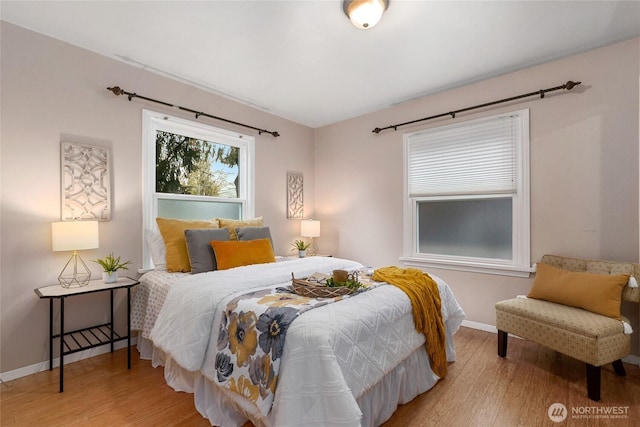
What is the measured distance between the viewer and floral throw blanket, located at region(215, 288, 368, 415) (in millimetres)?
1424

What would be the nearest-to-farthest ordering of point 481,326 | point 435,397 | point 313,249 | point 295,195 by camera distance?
point 435,397
point 481,326
point 295,195
point 313,249

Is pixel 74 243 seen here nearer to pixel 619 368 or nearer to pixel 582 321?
pixel 582 321

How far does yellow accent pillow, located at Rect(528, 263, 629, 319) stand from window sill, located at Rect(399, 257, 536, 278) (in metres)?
0.36

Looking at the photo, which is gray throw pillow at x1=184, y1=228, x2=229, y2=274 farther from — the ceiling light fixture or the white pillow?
the ceiling light fixture

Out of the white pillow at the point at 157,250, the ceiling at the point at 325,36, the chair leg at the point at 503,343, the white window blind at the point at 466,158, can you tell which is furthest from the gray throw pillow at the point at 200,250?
the chair leg at the point at 503,343

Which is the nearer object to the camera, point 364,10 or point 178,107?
point 364,10

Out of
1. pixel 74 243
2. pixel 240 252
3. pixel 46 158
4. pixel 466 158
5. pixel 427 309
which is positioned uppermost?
pixel 466 158

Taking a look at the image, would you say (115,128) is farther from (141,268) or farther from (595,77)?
(595,77)

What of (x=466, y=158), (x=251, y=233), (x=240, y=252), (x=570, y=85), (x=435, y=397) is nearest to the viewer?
(x=435, y=397)

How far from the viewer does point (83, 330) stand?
248cm

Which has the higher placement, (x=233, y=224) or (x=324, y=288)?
(x=233, y=224)

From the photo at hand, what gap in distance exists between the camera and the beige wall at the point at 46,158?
223cm

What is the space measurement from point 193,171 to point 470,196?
10.0 ft

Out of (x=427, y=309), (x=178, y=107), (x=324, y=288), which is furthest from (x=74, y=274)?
Answer: (x=427, y=309)
